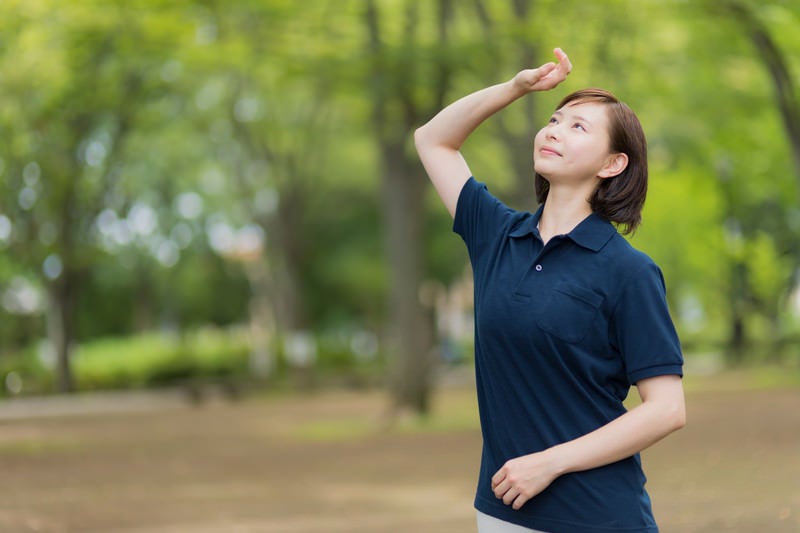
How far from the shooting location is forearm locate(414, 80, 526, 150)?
2.77 metres

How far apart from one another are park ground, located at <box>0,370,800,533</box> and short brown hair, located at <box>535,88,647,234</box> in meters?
6.30

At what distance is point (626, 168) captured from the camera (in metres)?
2.54

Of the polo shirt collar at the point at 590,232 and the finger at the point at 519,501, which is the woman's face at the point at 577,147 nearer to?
the polo shirt collar at the point at 590,232

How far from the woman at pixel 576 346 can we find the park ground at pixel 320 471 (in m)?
6.31

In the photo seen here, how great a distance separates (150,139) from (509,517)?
36162 millimetres

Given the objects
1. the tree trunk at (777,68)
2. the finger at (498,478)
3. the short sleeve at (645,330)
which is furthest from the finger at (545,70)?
the tree trunk at (777,68)

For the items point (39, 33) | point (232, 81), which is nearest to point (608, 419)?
point (39, 33)

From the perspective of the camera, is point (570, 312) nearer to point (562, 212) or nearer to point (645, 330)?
point (645, 330)

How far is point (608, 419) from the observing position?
241cm

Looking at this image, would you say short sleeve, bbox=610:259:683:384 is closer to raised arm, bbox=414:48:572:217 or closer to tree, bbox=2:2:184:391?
raised arm, bbox=414:48:572:217

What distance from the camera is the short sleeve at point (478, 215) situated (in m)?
2.66

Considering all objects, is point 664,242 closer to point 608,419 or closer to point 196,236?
point 196,236

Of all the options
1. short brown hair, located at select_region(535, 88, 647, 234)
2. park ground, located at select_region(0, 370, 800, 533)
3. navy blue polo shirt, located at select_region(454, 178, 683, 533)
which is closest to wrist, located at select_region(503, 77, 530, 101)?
short brown hair, located at select_region(535, 88, 647, 234)

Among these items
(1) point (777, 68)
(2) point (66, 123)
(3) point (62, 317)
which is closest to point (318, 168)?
(2) point (66, 123)
